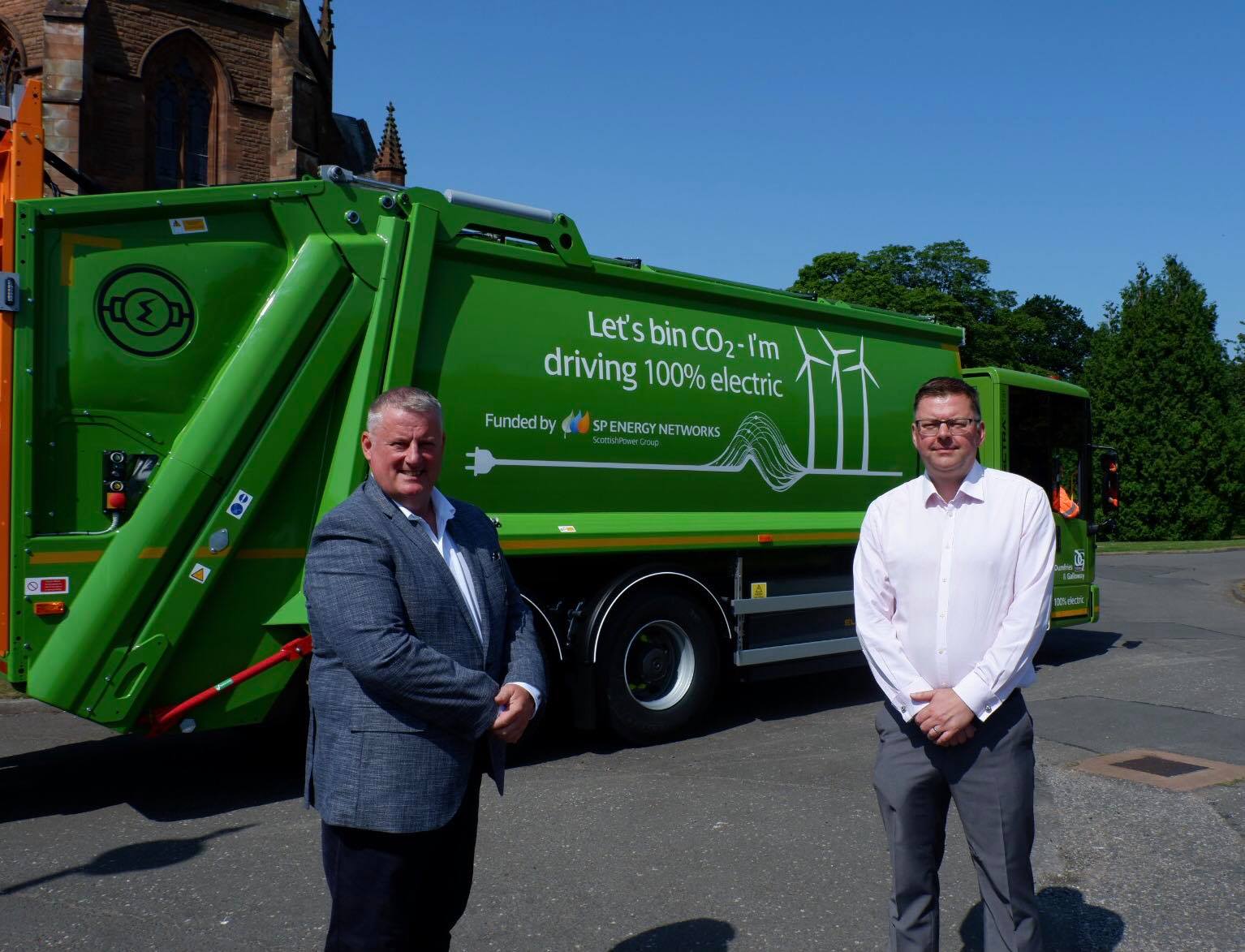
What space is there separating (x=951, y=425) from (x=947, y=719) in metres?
0.77

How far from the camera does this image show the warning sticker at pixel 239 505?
520 centimetres

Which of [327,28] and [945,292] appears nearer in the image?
[327,28]

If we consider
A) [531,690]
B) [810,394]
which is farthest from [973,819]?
[810,394]

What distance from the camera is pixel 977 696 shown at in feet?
9.14

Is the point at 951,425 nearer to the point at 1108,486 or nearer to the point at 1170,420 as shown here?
the point at 1108,486

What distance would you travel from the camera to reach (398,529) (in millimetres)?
2484

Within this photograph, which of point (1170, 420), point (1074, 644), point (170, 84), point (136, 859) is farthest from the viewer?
point (1170, 420)

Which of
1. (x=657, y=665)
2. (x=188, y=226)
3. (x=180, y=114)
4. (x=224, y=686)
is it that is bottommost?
(x=657, y=665)

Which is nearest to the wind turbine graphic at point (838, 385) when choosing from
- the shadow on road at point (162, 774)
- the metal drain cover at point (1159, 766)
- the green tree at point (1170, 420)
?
the metal drain cover at point (1159, 766)

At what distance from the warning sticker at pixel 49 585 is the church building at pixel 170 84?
22.3 metres

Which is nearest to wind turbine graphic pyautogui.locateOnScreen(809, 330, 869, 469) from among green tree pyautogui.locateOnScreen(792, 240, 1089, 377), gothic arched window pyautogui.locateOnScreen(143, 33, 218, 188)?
gothic arched window pyautogui.locateOnScreen(143, 33, 218, 188)

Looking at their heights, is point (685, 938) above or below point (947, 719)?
below

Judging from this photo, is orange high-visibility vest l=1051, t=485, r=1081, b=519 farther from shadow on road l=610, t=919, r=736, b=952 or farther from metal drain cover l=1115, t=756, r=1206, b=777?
shadow on road l=610, t=919, r=736, b=952

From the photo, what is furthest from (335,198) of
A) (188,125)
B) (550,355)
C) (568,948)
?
(188,125)
